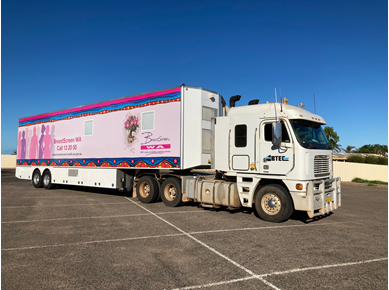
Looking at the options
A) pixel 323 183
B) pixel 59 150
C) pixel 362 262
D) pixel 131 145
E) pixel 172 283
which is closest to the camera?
pixel 172 283

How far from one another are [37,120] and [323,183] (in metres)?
16.3

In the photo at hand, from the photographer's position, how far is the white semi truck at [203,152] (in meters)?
8.46

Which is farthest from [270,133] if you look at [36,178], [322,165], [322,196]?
[36,178]

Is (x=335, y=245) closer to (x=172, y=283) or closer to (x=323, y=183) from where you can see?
(x=323, y=183)

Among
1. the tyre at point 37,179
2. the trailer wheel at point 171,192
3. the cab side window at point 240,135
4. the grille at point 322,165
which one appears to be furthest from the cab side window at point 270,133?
the tyre at point 37,179

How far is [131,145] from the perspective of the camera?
12.3m

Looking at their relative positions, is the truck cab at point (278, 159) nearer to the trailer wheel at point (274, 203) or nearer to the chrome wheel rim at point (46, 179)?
the trailer wheel at point (274, 203)

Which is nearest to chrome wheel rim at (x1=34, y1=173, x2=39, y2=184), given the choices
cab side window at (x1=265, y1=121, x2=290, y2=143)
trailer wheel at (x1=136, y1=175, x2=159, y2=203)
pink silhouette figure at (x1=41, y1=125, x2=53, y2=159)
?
pink silhouette figure at (x1=41, y1=125, x2=53, y2=159)

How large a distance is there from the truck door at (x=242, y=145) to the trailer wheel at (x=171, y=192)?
2364mm

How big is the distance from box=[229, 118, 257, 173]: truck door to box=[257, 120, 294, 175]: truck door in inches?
11.1

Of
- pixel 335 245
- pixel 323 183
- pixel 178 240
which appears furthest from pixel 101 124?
pixel 335 245

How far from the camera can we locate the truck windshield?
27.8 ft

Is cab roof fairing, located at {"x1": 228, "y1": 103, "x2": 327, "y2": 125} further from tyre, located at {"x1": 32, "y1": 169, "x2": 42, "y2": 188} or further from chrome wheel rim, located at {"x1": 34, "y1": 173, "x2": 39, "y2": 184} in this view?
chrome wheel rim, located at {"x1": 34, "y1": 173, "x2": 39, "y2": 184}

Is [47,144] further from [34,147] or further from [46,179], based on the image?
[46,179]
